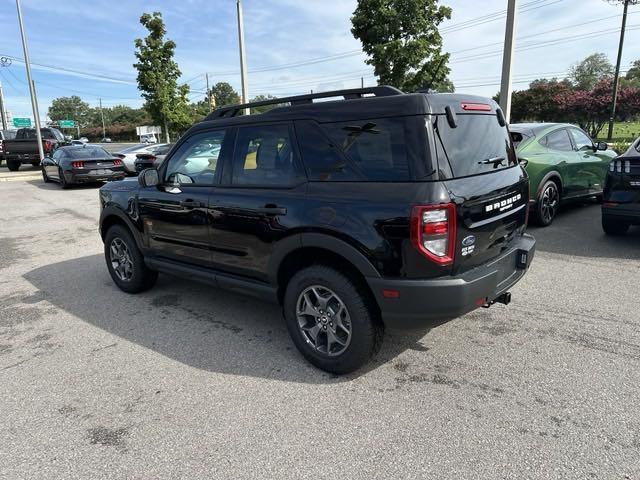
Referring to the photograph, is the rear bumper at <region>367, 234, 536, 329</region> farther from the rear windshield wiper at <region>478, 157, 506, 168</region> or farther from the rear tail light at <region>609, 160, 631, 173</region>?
the rear tail light at <region>609, 160, 631, 173</region>

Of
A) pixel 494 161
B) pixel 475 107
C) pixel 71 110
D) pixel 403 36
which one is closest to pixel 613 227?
pixel 494 161

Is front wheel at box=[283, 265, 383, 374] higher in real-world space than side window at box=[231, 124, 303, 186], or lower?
lower

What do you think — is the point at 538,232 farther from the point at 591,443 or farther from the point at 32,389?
the point at 32,389

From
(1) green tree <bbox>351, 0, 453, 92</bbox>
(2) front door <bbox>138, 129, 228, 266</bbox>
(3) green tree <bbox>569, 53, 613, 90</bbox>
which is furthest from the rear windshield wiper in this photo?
(3) green tree <bbox>569, 53, 613, 90</bbox>

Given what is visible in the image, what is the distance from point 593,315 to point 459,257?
2.08 meters

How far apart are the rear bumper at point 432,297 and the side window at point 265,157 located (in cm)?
108

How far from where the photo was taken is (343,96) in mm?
3215

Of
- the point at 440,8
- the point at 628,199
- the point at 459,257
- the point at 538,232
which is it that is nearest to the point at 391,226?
the point at 459,257

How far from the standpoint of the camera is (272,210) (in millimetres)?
3352

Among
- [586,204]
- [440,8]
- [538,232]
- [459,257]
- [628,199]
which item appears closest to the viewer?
[459,257]

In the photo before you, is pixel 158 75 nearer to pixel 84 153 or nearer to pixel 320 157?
pixel 84 153

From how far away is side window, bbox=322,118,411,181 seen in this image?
9.21ft

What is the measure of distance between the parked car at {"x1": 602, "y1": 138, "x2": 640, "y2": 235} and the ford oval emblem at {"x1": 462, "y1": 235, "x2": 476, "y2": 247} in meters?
4.08

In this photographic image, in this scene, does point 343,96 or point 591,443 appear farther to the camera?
point 343,96
